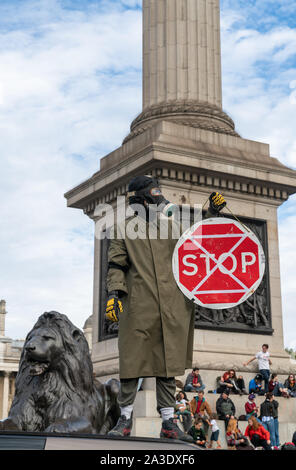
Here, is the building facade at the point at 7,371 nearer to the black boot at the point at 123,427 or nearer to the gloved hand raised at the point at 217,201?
the gloved hand raised at the point at 217,201

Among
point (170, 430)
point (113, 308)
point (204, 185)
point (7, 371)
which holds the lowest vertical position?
point (170, 430)

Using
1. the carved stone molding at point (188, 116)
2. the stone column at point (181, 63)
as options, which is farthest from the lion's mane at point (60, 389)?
the stone column at point (181, 63)

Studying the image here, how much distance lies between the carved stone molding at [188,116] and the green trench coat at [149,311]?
1248 centimetres

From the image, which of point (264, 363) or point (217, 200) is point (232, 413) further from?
point (217, 200)

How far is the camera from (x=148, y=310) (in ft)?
24.4

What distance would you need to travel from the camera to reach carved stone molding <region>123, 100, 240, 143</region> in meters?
20.0

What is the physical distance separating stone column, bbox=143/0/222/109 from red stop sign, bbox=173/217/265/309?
9045mm

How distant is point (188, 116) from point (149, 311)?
13.2 meters

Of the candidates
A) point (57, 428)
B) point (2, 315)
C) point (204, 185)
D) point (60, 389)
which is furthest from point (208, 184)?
point (2, 315)

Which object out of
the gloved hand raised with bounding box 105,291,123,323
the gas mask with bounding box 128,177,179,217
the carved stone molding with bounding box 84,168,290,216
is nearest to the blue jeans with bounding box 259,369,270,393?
the carved stone molding with bounding box 84,168,290,216

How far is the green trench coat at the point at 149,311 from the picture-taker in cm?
738

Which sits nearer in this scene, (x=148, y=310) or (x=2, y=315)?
(x=148, y=310)

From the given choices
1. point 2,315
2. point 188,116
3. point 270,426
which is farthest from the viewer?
point 2,315
